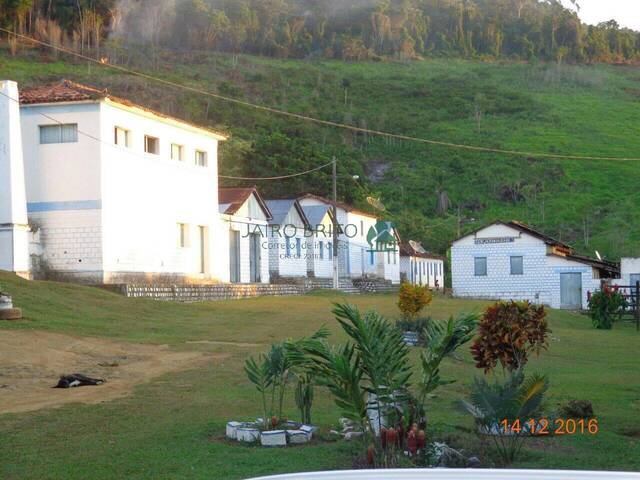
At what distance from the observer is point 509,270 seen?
4481 cm

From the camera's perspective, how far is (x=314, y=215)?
48.4m

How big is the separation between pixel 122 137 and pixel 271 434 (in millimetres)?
20793

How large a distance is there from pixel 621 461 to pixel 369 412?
8.24 ft

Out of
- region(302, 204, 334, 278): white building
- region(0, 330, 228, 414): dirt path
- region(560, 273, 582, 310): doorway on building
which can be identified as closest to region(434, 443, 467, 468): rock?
region(0, 330, 228, 414): dirt path

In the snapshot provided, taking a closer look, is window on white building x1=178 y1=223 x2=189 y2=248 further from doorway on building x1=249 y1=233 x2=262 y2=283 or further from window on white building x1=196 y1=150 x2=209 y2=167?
doorway on building x1=249 y1=233 x2=262 y2=283

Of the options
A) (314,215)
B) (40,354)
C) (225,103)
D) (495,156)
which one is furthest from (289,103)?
(40,354)

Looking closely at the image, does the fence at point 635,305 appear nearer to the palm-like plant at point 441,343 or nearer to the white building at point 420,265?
the white building at point 420,265

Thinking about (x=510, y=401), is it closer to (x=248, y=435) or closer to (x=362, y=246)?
(x=248, y=435)

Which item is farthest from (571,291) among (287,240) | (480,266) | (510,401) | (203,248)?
(510,401)

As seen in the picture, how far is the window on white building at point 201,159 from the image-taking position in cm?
3538

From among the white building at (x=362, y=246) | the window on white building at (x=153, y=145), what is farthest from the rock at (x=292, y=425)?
the white building at (x=362, y=246)

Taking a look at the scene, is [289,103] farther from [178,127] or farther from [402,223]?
[178,127]

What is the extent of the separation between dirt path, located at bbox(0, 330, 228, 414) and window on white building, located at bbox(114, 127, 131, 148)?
11432 millimetres
